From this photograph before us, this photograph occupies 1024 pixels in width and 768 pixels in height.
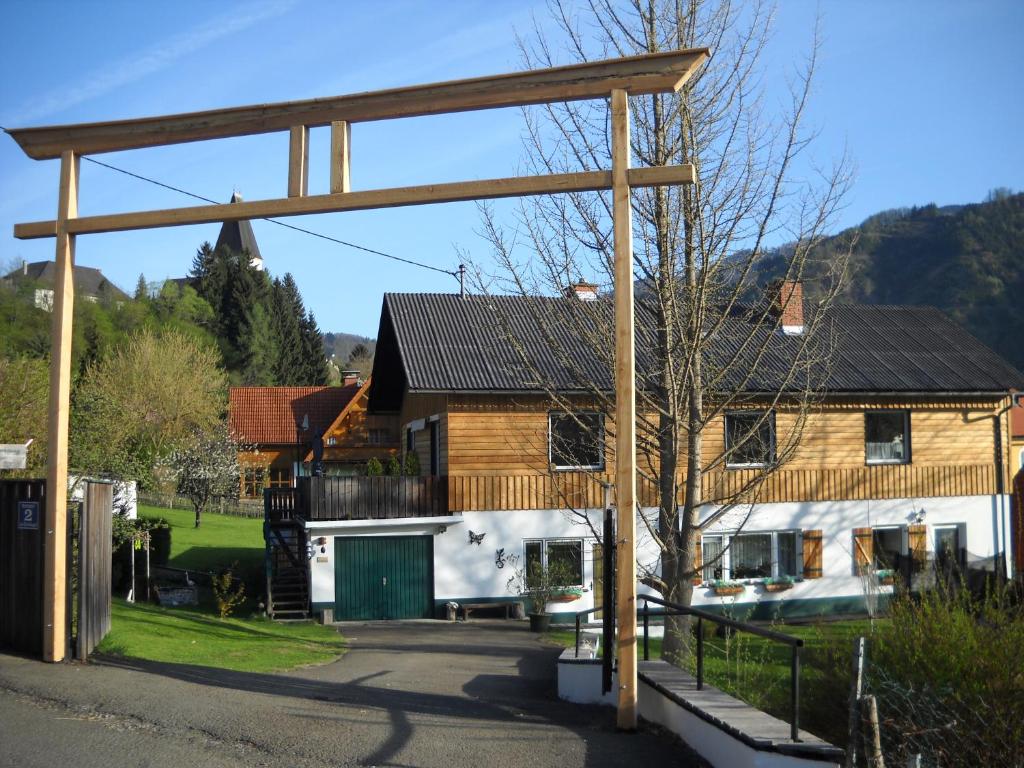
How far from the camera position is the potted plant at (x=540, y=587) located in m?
21.5

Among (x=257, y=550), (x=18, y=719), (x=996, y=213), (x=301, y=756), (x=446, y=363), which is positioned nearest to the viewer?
(x=301, y=756)

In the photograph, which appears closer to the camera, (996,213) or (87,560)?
(87,560)

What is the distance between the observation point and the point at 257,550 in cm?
3322

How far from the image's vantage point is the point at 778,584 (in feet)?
79.7

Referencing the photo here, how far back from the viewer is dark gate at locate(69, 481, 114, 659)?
9898 mm

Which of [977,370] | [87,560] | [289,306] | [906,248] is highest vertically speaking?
[906,248]

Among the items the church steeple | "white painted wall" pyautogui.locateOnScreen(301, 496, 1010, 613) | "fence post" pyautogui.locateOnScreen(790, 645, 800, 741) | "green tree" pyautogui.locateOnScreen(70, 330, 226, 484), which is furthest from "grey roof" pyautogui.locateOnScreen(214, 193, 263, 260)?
"fence post" pyautogui.locateOnScreen(790, 645, 800, 741)

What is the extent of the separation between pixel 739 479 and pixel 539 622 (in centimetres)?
625

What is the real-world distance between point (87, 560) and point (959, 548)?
22.2 metres

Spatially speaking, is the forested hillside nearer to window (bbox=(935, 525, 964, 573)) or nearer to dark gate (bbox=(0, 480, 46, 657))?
window (bbox=(935, 525, 964, 573))

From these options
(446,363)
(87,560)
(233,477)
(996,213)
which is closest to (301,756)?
(87,560)

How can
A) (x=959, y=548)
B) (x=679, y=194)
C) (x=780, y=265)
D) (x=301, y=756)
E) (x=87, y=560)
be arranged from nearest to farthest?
(x=301, y=756) < (x=87, y=560) < (x=679, y=194) < (x=780, y=265) < (x=959, y=548)

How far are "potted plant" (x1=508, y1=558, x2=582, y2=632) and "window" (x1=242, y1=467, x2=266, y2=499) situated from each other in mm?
31160

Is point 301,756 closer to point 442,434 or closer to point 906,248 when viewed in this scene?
point 442,434
